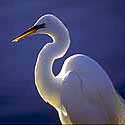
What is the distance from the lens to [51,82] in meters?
2.66

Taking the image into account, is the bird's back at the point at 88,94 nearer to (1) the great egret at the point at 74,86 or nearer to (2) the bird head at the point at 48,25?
(1) the great egret at the point at 74,86

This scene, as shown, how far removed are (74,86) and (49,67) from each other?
186 mm

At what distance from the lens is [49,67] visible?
267 cm

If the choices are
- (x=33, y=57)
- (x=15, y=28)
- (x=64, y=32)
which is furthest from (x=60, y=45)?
(x=15, y=28)

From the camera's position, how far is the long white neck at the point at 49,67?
2656 millimetres

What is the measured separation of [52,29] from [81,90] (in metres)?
0.35

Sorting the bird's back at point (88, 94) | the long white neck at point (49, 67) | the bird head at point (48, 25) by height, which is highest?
the bird head at point (48, 25)

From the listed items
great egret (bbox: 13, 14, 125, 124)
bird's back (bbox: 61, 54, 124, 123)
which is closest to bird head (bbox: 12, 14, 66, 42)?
great egret (bbox: 13, 14, 125, 124)

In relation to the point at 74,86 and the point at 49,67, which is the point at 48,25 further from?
the point at 74,86

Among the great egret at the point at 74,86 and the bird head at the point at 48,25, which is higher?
the bird head at the point at 48,25

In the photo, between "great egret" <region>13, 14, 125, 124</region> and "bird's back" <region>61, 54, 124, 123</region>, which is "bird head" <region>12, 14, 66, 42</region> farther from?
"bird's back" <region>61, 54, 124, 123</region>

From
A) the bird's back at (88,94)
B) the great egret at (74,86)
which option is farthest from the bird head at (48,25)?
the bird's back at (88,94)

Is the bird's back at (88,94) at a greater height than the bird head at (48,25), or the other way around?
the bird head at (48,25)

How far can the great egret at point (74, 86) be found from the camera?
2590 mm
